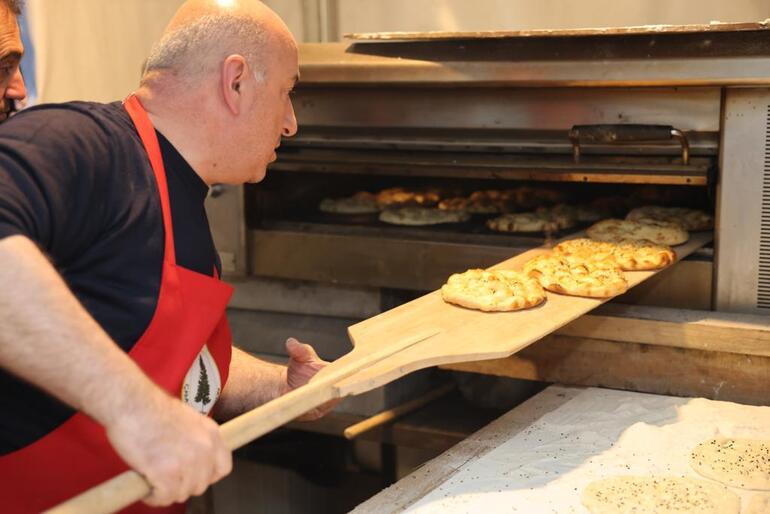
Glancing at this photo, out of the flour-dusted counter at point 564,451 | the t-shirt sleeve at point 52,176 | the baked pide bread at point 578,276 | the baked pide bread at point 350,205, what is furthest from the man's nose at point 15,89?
the baked pide bread at point 350,205

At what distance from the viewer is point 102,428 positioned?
169cm

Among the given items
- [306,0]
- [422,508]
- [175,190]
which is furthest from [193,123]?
[306,0]

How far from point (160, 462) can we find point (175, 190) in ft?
2.10

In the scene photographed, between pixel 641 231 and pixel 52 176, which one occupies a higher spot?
pixel 52 176

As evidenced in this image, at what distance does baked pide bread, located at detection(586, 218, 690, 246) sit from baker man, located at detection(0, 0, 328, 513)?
130 cm

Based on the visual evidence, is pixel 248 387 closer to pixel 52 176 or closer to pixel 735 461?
pixel 52 176

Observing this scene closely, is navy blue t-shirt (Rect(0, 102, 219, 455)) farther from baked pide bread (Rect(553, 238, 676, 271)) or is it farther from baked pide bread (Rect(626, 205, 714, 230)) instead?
baked pide bread (Rect(626, 205, 714, 230))

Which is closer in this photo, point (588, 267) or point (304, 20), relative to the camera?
point (588, 267)

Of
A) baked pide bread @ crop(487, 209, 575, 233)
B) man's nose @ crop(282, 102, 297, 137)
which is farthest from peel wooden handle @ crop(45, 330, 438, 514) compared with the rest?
baked pide bread @ crop(487, 209, 575, 233)

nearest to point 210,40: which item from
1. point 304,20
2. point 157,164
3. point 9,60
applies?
point 157,164

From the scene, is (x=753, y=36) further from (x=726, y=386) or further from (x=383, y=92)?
(x=383, y=92)

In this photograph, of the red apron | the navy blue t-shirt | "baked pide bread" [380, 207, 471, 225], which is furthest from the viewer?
"baked pide bread" [380, 207, 471, 225]

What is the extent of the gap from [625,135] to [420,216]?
0.90m

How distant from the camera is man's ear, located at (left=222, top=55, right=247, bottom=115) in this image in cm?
171
